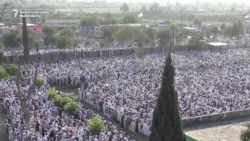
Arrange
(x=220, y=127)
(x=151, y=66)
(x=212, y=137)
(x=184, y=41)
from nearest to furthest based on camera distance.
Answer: (x=212, y=137) → (x=220, y=127) → (x=151, y=66) → (x=184, y=41)

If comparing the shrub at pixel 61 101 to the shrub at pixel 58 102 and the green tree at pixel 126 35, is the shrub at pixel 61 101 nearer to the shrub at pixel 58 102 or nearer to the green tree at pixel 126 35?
the shrub at pixel 58 102

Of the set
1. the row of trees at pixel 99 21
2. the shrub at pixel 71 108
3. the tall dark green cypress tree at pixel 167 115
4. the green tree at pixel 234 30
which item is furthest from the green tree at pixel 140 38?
the tall dark green cypress tree at pixel 167 115

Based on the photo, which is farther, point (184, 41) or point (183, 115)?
point (184, 41)

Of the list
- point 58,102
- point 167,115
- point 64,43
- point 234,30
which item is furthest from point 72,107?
point 234,30

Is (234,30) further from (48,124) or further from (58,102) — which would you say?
(48,124)

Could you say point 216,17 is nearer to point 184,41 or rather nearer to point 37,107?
point 184,41

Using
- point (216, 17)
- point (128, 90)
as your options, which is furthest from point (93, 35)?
point (216, 17)
